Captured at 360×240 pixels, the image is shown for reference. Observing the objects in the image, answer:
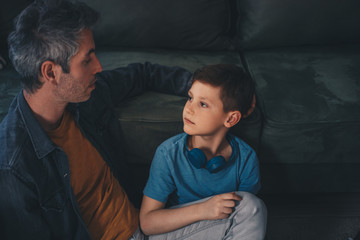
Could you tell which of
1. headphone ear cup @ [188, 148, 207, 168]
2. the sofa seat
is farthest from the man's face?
the sofa seat

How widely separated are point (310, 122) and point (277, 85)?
265mm

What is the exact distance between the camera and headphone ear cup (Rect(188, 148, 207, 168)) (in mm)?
1059

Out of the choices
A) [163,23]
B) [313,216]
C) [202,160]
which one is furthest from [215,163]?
[163,23]

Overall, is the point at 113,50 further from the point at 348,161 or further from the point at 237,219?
the point at 348,161

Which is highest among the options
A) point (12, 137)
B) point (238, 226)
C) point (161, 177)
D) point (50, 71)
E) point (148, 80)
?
point (50, 71)

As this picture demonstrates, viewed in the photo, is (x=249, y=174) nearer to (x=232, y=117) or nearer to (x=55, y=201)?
(x=232, y=117)

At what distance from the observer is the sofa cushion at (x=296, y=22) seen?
172cm

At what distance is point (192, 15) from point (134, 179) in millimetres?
882

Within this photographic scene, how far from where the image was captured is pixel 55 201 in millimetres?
944

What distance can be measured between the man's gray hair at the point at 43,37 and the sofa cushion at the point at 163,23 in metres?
0.79

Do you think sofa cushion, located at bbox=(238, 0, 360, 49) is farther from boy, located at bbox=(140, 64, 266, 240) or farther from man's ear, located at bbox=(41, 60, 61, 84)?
man's ear, located at bbox=(41, 60, 61, 84)

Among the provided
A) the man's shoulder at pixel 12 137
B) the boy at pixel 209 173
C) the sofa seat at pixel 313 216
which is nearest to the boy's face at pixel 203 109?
the boy at pixel 209 173

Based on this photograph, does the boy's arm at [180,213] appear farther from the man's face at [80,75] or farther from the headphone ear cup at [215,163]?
the man's face at [80,75]

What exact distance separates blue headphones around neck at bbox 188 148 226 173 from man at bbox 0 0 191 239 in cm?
29
